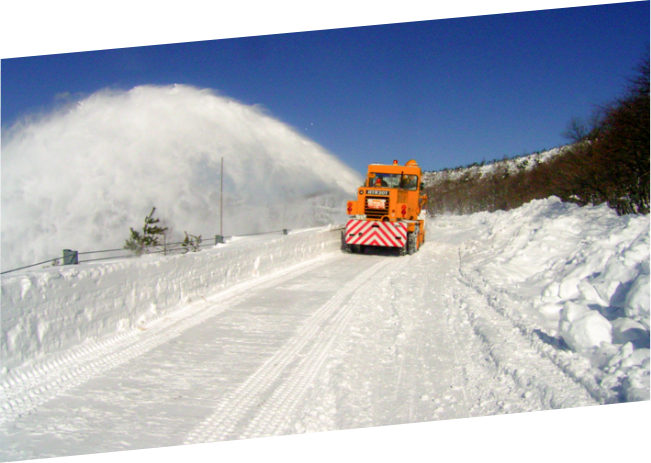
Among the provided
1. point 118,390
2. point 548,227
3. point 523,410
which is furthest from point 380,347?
point 548,227

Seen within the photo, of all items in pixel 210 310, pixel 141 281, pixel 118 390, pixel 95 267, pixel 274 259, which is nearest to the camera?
pixel 118 390

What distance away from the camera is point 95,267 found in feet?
17.8

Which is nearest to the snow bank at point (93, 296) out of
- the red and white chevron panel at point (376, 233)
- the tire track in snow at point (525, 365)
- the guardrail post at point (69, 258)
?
the guardrail post at point (69, 258)

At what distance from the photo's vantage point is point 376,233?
14.2m

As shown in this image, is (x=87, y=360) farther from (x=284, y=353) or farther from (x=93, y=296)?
(x=284, y=353)

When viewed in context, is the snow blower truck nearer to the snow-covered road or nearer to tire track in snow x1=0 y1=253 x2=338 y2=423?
the snow-covered road

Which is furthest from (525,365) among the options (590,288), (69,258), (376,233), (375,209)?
(375,209)

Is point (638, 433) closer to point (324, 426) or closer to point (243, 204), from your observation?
point (324, 426)

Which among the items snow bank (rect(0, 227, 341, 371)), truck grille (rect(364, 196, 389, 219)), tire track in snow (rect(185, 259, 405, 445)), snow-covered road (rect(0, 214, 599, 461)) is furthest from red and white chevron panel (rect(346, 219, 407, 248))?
tire track in snow (rect(185, 259, 405, 445))

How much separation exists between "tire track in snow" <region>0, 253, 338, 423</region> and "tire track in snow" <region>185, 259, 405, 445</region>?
5.10 ft

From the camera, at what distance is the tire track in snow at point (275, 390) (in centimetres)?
329

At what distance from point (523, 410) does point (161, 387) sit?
323 centimetres

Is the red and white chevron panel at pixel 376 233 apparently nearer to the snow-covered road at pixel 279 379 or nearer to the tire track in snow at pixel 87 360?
the snow-covered road at pixel 279 379

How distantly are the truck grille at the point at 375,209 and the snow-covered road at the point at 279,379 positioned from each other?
767cm
